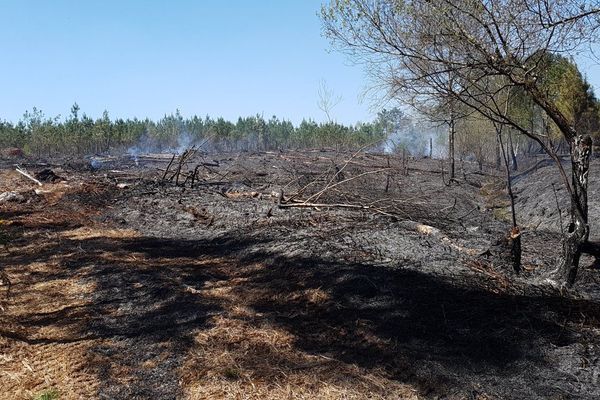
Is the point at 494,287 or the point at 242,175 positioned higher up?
the point at 242,175

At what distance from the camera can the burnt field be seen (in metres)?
3.60

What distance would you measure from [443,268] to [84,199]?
1017 cm

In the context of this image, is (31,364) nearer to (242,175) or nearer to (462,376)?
(462,376)

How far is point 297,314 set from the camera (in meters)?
5.06

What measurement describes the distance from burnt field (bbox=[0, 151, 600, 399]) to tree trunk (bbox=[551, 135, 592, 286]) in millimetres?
295

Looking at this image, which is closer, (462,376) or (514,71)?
(462,376)

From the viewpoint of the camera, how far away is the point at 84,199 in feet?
40.8

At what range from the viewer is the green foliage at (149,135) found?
55875mm

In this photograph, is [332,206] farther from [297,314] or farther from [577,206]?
[577,206]

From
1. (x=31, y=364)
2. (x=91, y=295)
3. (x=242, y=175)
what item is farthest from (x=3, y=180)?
(x=31, y=364)

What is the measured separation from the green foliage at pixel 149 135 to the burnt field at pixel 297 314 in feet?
112

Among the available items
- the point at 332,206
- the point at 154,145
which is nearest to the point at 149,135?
the point at 154,145

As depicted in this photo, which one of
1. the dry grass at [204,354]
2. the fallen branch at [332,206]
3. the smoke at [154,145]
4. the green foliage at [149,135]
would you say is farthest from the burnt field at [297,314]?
the smoke at [154,145]

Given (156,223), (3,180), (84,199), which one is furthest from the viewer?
(3,180)
